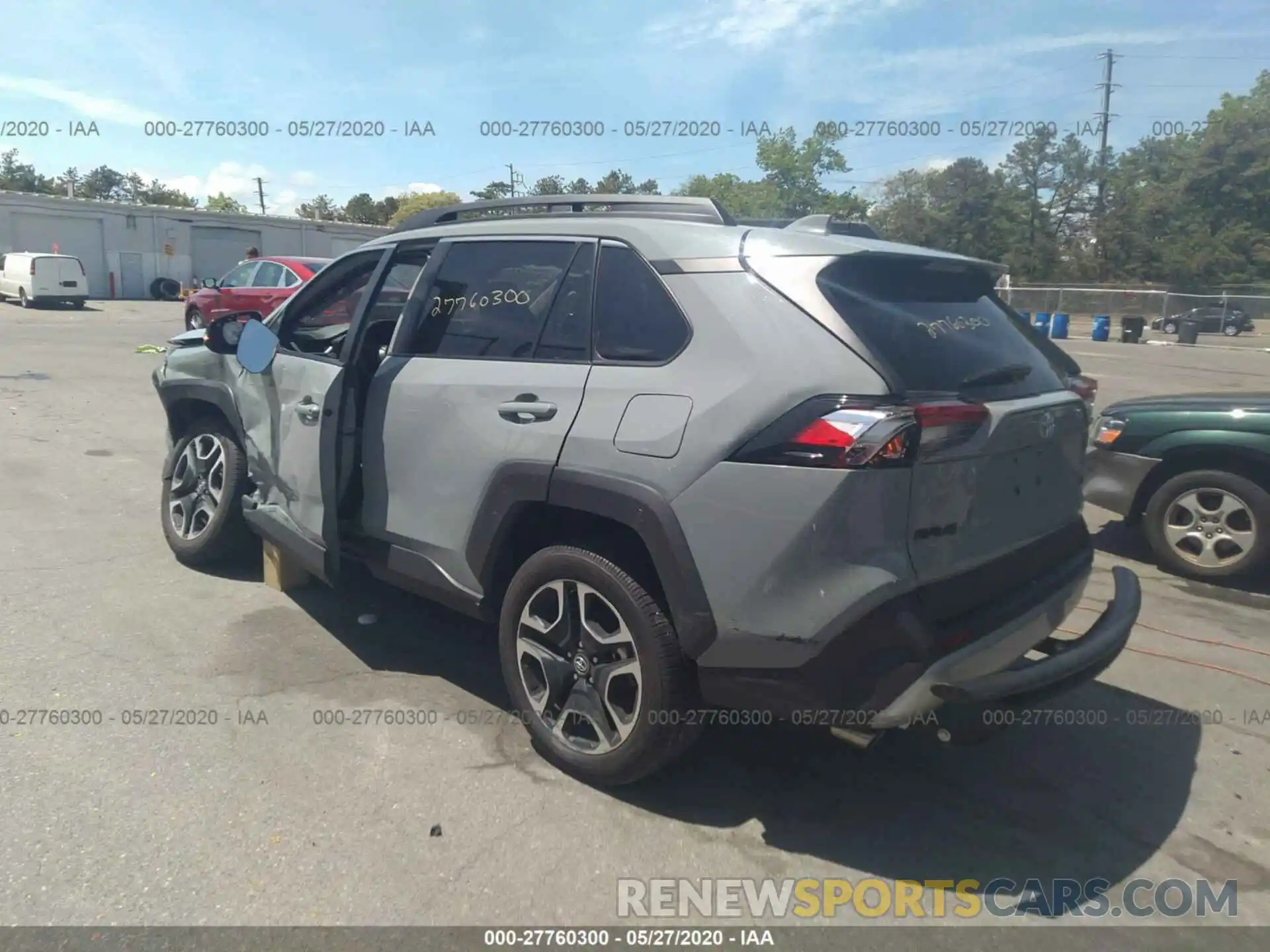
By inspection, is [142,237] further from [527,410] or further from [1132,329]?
[527,410]

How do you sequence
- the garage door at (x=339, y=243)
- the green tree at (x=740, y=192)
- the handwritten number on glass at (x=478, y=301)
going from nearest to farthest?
the handwritten number on glass at (x=478, y=301) < the green tree at (x=740, y=192) < the garage door at (x=339, y=243)

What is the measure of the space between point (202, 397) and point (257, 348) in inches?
35.9

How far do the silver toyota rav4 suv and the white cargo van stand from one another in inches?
1180

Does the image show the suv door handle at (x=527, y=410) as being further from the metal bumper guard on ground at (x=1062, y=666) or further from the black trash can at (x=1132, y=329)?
the black trash can at (x=1132, y=329)

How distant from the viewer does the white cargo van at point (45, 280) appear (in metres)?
28.6

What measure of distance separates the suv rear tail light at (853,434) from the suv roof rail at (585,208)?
105cm

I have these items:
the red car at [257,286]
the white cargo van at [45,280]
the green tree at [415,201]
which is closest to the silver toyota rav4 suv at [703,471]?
the red car at [257,286]

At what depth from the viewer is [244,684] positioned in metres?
4.09

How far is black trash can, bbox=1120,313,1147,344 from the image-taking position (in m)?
32.4

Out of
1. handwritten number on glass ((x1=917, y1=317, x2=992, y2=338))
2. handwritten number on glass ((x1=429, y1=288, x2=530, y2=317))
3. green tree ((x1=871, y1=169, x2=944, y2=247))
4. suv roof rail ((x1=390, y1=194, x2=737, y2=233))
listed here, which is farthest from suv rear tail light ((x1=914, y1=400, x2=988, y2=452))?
green tree ((x1=871, y1=169, x2=944, y2=247))

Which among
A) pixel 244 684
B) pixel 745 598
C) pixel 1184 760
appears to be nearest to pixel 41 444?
pixel 244 684

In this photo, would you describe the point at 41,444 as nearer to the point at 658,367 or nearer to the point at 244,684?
the point at 244,684

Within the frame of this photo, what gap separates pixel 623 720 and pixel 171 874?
1.44 metres

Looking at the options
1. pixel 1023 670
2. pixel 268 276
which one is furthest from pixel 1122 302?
pixel 1023 670
